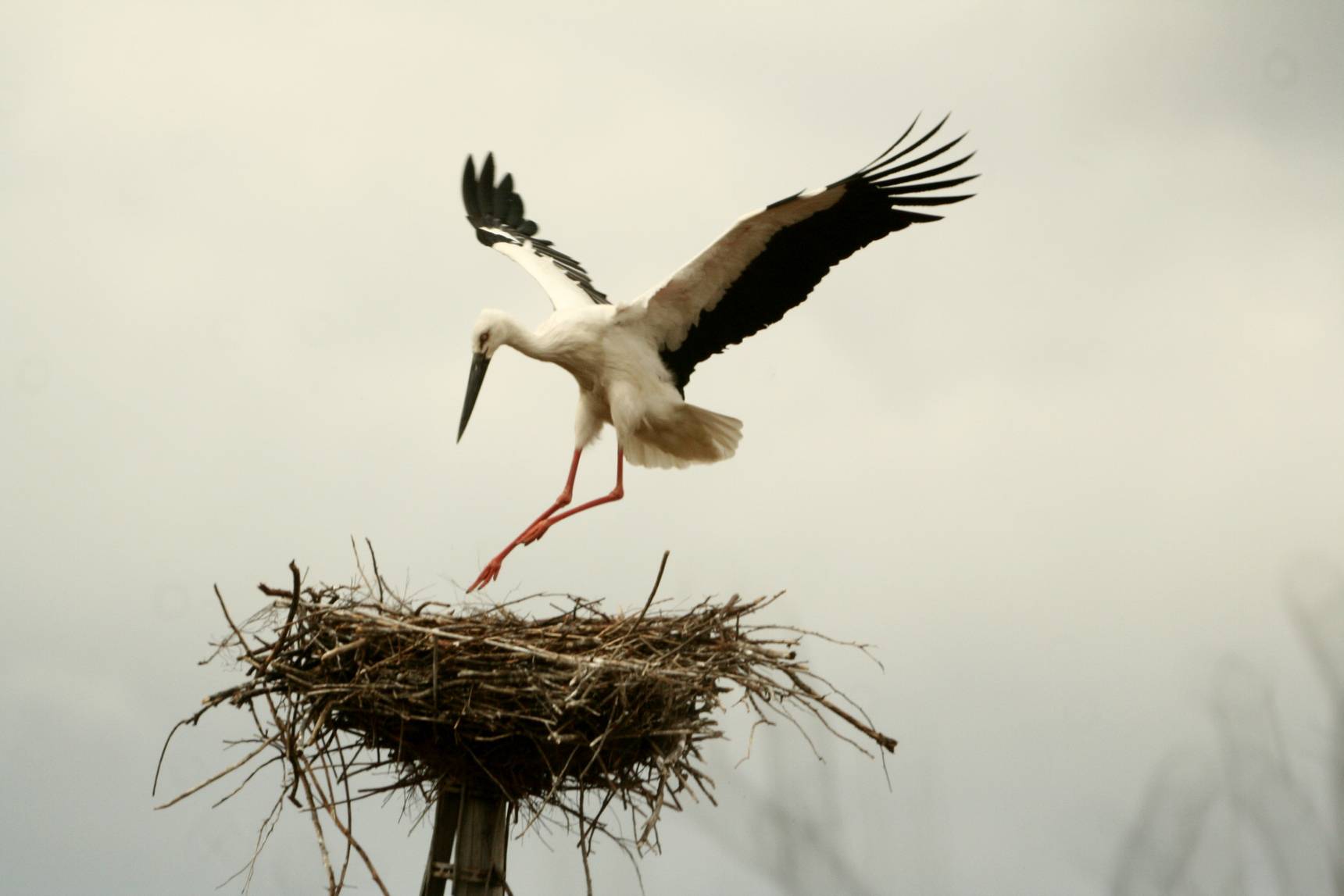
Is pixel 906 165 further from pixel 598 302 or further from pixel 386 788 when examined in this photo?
pixel 386 788

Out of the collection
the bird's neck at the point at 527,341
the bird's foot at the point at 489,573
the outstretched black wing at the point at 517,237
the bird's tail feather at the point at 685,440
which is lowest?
the bird's foot at the point at 489,573

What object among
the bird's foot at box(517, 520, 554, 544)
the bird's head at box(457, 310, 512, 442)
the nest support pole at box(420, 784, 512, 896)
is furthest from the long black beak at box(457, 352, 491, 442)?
the nest support pole at box(420, 784, 512, 896)

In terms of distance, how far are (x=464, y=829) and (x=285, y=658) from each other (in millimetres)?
803

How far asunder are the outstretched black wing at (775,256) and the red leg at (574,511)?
45 cm

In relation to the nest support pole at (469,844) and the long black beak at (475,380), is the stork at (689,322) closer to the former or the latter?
the long black beak at (475,380)

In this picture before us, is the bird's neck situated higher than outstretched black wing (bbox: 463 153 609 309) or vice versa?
outstretched black wing (bbox: 463 153 609 309)

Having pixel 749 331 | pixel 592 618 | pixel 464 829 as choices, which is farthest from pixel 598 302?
pixel 464 829

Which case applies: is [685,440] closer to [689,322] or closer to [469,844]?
[689,322]

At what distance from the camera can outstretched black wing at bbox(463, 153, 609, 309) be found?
7348mm

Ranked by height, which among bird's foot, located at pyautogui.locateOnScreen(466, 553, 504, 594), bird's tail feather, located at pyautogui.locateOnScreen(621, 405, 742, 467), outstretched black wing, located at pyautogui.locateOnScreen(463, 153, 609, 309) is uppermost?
outstretched black wing, located at pyautogui.locateOnScreen(463, 153, 609, 309)

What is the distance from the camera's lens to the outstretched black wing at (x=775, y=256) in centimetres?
614

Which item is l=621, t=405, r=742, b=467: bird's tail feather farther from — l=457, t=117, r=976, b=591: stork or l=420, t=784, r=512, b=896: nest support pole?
l=420, t=784, r=512, b=896: nest support pole

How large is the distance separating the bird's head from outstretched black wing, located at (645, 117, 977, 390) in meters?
0.63

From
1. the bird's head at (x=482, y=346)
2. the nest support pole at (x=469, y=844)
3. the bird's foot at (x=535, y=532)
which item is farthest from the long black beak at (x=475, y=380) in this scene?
the nest support pole at (x=469, y=844)
